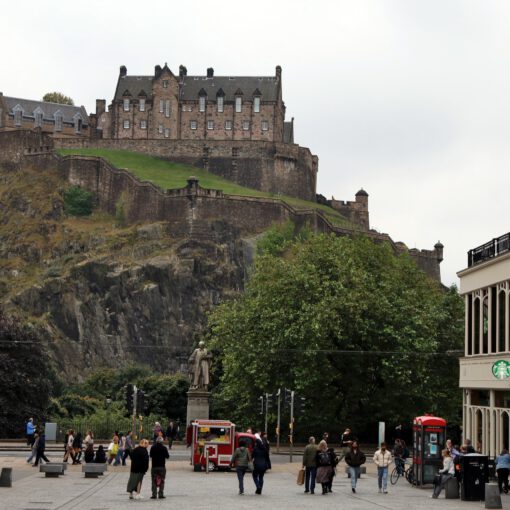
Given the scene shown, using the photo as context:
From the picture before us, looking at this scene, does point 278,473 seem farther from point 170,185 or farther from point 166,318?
point 170,185

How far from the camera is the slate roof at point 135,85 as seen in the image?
13562 cm

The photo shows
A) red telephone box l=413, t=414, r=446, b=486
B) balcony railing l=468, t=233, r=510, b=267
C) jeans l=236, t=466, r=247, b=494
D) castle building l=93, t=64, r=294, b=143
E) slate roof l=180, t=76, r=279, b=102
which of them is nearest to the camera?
jeans l=236, t=466, r=247, b=494

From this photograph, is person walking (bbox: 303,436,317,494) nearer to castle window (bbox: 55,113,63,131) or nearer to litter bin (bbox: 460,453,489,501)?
litter bin (bbox: 460,453,489,501)

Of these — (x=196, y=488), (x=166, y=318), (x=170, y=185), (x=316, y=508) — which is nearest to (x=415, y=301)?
(x=196, y=488)

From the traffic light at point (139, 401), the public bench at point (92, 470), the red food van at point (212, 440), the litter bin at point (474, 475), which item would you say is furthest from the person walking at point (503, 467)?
the traffic light at point (139, 401)

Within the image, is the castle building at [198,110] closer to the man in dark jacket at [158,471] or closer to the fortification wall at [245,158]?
the fortification wall at [245,158]

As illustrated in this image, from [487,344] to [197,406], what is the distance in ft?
54.4

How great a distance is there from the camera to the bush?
124 metres

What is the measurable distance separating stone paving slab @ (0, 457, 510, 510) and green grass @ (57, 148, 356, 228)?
85244 millimetres

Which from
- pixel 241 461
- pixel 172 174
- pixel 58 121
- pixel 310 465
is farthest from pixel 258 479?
pixel 58 121

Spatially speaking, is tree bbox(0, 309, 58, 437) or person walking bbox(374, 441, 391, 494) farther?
tree bbox(0, 309, 58, 437)

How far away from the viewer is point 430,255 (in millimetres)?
130125

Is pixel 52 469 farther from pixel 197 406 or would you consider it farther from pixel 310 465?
pixel 197 406

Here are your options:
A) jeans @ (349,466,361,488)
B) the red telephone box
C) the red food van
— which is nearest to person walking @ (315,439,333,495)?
jeans @ (349,466,361,488)
